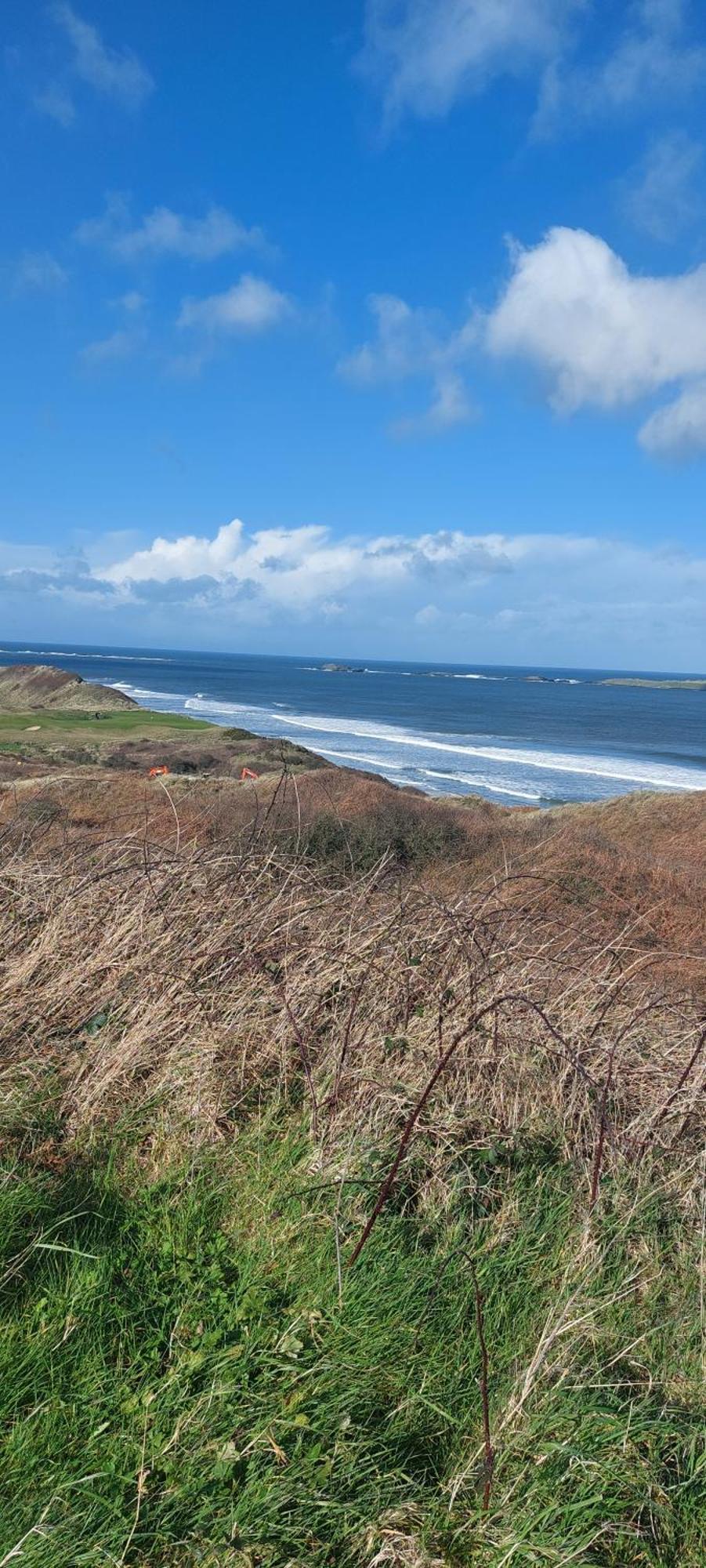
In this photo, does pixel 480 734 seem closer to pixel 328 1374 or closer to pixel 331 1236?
pixel 331 1236

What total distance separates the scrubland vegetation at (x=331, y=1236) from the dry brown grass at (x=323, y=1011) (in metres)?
0.02

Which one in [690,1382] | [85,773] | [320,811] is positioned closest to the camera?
[690,1382]

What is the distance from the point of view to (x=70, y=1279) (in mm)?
2488

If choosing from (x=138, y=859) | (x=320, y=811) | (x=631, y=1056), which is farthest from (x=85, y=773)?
(x=631, y=1056)

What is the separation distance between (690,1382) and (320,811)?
8.57 meters

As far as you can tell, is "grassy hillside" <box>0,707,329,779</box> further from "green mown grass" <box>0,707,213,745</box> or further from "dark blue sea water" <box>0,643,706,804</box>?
"dark blue sea water" <box>0,643,706,804</box>

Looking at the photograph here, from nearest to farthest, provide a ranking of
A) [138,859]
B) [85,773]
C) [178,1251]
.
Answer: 1. [178,1251]
2. [138,859]
3. [85,773]

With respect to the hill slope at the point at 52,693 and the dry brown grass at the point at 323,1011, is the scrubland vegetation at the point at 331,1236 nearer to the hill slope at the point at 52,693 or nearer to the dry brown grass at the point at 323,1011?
the dry brown grass at the point at 323,1011

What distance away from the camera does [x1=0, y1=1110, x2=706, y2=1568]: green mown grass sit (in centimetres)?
198

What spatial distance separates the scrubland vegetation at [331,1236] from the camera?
6.67 ft

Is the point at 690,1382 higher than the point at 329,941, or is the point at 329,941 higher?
the point at 329,941

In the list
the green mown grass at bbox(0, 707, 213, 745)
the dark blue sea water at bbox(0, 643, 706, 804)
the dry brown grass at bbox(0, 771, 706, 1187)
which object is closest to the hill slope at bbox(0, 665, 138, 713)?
the green mown grass at bbox(0, 707, 213, 745)

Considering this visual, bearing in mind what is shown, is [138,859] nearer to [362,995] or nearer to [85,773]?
[362,995]

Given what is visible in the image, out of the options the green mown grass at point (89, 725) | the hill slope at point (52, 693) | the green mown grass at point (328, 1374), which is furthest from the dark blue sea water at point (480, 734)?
the green mown grass at point (328, 1374)
